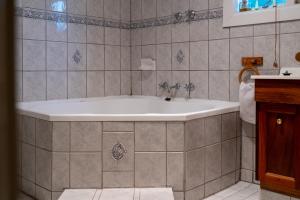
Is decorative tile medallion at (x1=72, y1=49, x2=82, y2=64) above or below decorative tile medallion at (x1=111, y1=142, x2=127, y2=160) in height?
above

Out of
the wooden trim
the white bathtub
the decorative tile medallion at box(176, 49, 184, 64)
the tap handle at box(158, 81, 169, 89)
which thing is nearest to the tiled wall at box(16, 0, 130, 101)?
the white bathtub

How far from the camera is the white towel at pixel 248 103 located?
2.66 metres

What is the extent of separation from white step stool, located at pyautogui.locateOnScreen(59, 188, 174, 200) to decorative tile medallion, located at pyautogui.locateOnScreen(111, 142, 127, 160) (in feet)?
0.73

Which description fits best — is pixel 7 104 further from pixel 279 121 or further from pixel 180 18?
pixel 180 18

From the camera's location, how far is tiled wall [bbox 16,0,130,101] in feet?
10.2

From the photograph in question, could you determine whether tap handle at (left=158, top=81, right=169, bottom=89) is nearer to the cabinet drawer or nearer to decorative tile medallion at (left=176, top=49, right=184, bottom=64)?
decorative tile medallion at (left=176, top=49, right=184, bottom=64)

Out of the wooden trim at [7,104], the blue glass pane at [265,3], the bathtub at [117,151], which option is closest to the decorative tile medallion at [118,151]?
the bathtub at [117,151]

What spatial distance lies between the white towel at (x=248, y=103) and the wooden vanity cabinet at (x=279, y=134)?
1.39 feet

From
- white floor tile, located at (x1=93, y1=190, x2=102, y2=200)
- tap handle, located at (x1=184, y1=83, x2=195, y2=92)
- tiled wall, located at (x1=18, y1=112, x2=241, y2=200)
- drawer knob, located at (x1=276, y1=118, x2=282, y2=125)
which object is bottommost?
white floor tile, located at (x1=93, y1=190, x2=102, y2=200)

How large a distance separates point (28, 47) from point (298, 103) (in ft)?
7.69

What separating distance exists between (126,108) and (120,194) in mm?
Result: 1536

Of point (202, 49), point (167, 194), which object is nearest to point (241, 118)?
point (202, 49)

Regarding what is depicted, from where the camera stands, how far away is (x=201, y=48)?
130 inches

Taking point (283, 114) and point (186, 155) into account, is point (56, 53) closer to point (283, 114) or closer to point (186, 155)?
point (186, 155)
